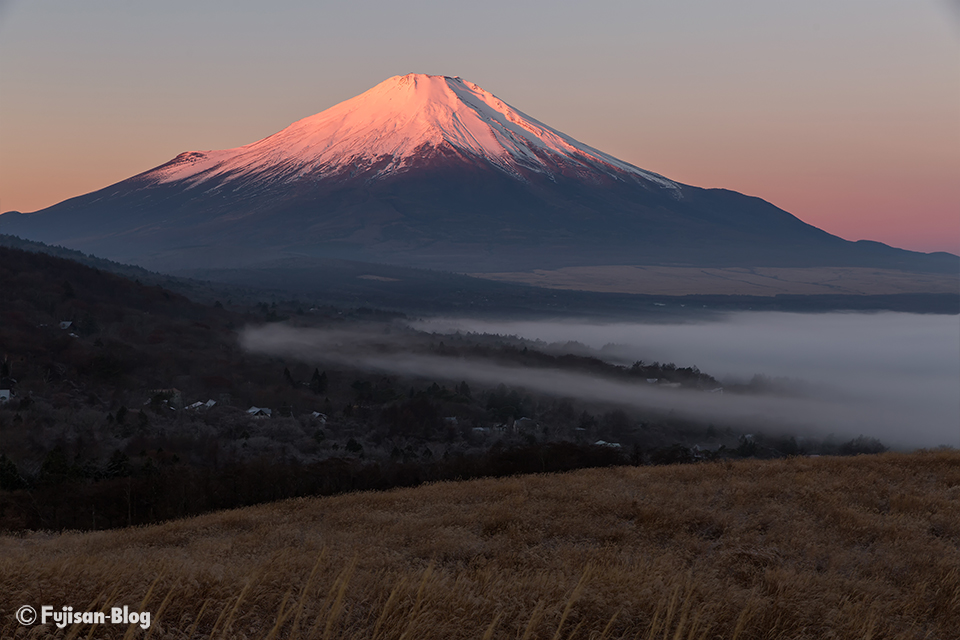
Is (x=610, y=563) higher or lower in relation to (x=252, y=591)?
lower

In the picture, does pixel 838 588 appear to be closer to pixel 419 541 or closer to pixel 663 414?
pixel 419 541

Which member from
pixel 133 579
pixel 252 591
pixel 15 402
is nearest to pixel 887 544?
pixel 252 591

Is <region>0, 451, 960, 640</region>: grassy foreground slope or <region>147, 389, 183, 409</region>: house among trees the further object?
<region>147, 389, 183, 409</region>: house among trees

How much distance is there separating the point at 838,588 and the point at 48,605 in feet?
30.9

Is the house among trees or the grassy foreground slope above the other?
the grassy foreground slope

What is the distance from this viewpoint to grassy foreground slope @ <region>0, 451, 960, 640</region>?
659 centimetres

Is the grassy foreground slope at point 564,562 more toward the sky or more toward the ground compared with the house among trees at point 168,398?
more toward the sky

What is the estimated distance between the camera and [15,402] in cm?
8812

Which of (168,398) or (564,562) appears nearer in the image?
(564,562)

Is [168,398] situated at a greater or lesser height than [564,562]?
lesser

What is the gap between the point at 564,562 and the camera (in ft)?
32.8

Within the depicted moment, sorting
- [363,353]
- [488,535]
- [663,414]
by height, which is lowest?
[663,414]

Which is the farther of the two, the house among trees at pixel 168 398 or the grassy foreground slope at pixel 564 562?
the house among trees at pixel 168 398

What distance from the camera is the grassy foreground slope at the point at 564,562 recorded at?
21.6ft
